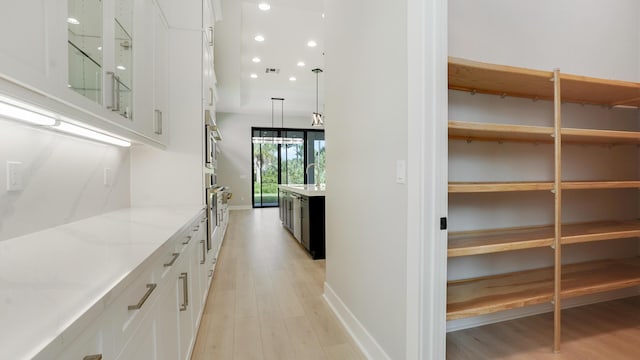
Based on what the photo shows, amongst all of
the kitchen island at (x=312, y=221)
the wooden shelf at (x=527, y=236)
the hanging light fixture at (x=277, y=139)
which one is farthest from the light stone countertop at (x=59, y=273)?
the hanging light fixture at (x=277, y=139)

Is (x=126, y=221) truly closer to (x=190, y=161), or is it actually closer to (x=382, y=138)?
(x=190, y=161)

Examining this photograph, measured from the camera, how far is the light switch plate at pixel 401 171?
152 cm

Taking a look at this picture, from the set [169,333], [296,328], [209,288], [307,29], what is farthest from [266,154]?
[169,333]

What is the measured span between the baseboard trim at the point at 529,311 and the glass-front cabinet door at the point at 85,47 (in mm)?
2569

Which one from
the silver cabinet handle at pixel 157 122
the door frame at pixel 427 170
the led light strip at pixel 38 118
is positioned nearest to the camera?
the led light strip at pixel 38 118

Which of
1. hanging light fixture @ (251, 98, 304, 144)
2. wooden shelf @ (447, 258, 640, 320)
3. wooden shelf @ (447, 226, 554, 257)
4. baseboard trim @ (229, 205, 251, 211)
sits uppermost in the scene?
hanging light fixture @ (251, 98, 304, 144)

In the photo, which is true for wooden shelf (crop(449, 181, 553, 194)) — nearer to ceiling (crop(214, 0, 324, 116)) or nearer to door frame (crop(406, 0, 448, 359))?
door frame (crop(406, 0, 448, 359))

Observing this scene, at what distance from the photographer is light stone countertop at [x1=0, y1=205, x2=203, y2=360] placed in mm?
524

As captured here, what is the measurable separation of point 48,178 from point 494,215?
275cm

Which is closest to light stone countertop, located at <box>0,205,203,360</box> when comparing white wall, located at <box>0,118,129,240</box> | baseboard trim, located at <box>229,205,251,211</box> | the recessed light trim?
white wall, located at <box>0,118,129,240</box>

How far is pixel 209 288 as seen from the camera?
2957 mm

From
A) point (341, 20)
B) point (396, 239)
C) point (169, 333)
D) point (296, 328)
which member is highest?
point (341, 20)

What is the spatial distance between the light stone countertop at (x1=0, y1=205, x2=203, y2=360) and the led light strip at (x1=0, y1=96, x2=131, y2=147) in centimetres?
49

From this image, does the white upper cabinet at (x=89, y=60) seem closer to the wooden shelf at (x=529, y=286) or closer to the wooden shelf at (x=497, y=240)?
the wooden shelf at (x=497, y=240)
